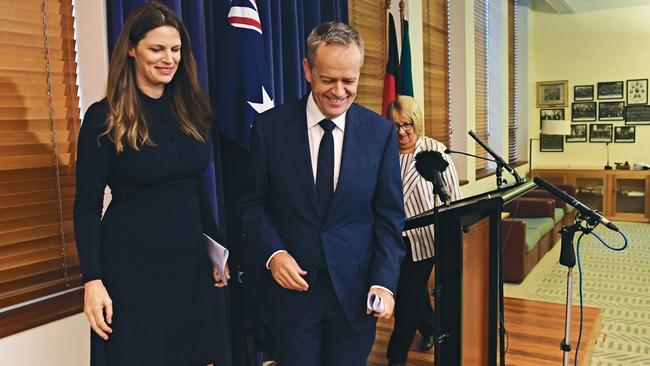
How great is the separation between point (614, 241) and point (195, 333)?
593 centimetres

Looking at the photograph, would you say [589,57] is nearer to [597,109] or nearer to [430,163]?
[597,109]

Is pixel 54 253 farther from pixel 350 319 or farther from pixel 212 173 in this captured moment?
pixel 350 319

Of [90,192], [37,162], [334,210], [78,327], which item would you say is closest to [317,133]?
[334,210]

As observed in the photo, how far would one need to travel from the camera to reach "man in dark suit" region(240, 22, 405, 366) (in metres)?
1.40

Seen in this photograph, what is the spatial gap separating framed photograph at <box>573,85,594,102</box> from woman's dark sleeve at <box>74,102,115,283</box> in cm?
782

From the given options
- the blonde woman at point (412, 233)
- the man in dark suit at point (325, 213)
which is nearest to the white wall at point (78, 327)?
the man in dark suit at point (325, 213)

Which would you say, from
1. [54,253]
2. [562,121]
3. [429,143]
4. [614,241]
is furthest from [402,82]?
[562,121]

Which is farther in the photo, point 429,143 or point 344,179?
point 429,143

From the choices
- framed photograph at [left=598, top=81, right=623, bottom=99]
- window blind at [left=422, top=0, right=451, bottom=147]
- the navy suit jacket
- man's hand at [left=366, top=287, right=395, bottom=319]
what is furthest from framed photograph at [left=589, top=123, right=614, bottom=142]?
man's hand at [left=366, top=287, right=395, bottom=319]

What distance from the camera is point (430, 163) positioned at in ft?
5.60

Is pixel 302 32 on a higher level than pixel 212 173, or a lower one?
higher

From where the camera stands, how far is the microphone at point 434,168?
66.4 inches

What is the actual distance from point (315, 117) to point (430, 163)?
439 millimetres

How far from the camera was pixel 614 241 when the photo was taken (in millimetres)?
6293
